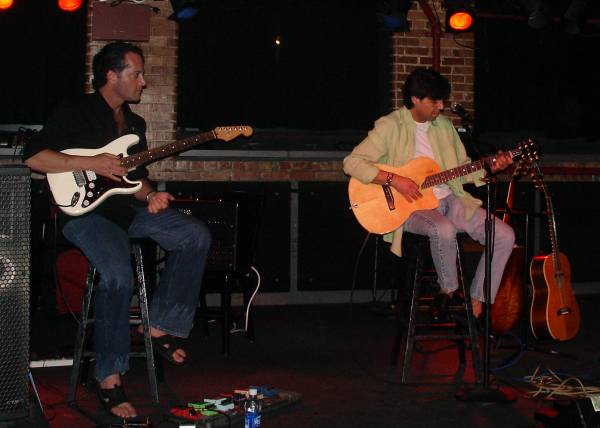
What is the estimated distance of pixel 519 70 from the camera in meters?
8.70

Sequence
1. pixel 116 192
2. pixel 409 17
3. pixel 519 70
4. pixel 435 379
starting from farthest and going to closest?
pixel 519 70, pixel 409 17, pixel 435 379, pixel 116 192

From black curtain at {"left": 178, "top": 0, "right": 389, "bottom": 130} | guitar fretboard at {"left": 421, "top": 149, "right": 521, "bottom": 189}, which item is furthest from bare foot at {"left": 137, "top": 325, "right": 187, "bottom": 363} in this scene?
black curtain at {"left": 178, "top": 0, "right": 389, "bottom": 130}

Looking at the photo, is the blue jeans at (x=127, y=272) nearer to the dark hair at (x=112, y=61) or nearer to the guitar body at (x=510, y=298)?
the dark hair at (x=112, y=61)

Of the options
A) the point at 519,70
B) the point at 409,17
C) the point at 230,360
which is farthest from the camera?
the point at 519,70

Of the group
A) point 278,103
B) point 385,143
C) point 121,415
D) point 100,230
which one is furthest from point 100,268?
point 278,103

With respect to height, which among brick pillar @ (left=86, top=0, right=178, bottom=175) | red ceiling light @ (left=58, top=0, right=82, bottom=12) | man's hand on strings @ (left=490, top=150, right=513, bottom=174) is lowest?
man's hand on strings @ (left=490, top=150, right=513, bottom=174)

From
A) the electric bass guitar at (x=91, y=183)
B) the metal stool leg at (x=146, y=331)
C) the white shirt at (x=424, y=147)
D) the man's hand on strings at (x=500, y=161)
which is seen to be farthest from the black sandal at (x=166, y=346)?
the man's hand on strings at (x=500, y=161)

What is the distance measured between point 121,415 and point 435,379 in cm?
175

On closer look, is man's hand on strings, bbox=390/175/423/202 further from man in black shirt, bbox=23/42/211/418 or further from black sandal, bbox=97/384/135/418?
black sandal, bbox=97/384/135/418

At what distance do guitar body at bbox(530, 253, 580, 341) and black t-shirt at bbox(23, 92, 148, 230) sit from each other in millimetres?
2630

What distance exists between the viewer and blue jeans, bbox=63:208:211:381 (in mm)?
3955

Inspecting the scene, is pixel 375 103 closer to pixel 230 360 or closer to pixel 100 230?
pixel 230 360

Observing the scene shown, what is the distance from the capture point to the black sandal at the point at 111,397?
390cm

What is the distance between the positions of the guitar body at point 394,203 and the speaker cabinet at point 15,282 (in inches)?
79.8
